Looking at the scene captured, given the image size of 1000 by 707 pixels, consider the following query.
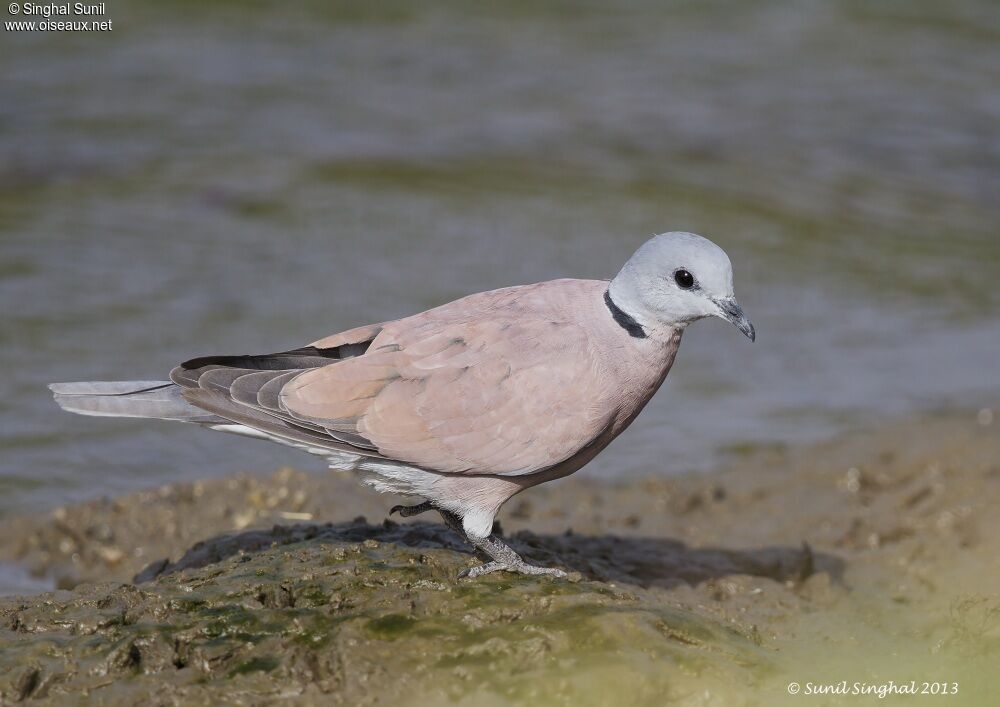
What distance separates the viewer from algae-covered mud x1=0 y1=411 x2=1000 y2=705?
3.66m

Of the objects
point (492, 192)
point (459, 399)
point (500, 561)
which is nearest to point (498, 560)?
point (500, 561)

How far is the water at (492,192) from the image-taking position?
755 cm

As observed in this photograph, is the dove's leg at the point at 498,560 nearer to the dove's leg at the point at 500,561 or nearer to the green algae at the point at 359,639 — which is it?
the dove's leg at the point at 500,561

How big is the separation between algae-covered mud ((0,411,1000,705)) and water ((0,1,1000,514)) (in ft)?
1.64

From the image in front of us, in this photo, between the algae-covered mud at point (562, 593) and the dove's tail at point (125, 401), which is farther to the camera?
the dove's tail at point (125, 401)

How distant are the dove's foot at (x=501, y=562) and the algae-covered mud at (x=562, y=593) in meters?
0.07

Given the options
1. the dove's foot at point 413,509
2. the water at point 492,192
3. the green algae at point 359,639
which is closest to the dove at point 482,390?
the dove's foot at point 413,509

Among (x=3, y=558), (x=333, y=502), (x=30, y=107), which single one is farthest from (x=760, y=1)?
(x=3, y=558)

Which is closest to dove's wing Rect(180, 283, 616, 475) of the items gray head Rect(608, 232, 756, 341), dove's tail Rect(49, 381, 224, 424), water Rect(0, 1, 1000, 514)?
dove's tail Rect(49, 381, 224, 424)

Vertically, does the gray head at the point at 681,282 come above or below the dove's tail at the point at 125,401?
above

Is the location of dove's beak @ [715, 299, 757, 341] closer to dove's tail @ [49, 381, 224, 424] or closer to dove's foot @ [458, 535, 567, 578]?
dove's foot @ [458, 535, 567, 578]

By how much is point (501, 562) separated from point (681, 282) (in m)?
1.24

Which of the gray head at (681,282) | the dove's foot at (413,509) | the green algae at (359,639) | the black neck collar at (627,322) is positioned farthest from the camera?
the dove's foot at (413,509)

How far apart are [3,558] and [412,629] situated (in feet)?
Answer: 9.21
